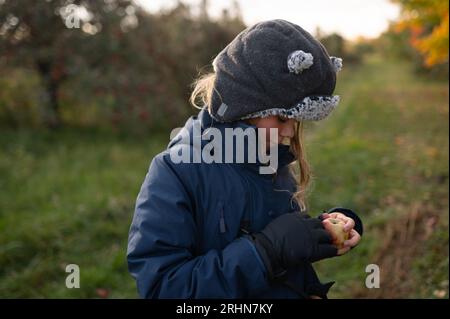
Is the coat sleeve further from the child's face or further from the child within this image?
the child's face

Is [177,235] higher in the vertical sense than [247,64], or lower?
lower

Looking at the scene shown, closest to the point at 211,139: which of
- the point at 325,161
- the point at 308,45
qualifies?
the point at 308,45

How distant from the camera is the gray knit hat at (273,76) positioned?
148 cm

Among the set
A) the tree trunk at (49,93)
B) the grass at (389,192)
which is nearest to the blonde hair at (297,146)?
the grass at (389,192)

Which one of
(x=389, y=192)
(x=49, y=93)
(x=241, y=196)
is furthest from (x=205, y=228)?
(x=49, y=93)

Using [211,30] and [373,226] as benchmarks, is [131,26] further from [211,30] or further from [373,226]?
[373,226]

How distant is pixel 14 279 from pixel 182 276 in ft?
9.12

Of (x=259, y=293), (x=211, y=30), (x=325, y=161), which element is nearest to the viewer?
(x=259, y=293)

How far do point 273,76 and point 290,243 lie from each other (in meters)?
0.53

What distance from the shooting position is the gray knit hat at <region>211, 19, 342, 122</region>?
58.3 inches

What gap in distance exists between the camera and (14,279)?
12.0 feet

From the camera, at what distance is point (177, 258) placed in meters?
1.45

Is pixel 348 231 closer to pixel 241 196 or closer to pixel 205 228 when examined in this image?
pixel 241 196

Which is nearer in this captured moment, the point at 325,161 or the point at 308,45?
the point at 308,45
